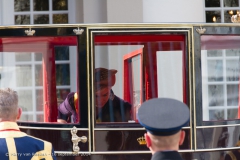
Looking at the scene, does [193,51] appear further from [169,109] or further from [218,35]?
[169,109]

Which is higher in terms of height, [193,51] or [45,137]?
[193,51]

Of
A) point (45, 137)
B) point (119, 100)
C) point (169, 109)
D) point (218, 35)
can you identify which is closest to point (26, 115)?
point (45, 137)

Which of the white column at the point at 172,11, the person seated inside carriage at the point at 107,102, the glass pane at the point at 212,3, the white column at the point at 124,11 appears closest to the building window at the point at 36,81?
the person seated inside carriage at the point at 107,102

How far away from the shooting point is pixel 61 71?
6.79m

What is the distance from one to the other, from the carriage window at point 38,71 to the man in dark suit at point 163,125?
10.4ft

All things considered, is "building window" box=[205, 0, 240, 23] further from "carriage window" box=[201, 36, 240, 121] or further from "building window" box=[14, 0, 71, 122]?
"building window" box=[14, 0, 71, 122]

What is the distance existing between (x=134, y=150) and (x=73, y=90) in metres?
0.72

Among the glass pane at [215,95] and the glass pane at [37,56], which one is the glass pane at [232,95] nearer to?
the glass pane at [215,95]

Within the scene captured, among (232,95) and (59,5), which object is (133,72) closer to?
(232,95)

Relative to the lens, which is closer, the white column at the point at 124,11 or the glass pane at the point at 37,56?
the glass pane at the point at 37,56

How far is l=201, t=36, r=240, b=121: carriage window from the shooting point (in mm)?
6730

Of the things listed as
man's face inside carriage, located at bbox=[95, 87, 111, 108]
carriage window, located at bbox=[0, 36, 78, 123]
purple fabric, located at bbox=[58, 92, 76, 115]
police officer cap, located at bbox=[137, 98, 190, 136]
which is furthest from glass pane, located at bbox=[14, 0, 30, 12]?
police officer cap, located at bbox=[137, 98, 190, 136]

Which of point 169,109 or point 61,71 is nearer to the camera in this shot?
point 169,109

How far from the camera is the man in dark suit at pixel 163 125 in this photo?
335 centimetres
